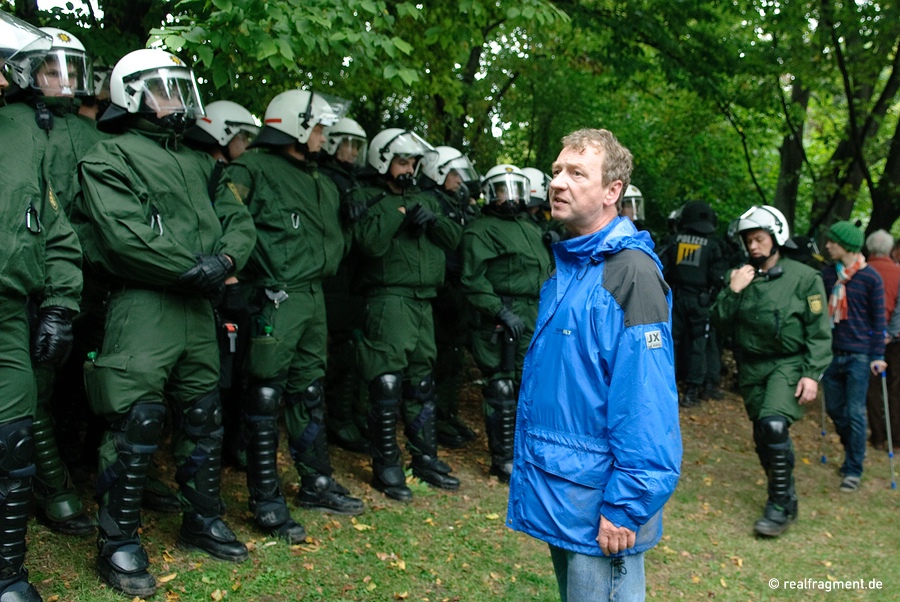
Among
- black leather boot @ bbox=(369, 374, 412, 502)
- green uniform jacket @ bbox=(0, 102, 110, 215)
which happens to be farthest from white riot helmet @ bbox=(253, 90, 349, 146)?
black leather boot @ bbox=(369, 374, 412, 502)

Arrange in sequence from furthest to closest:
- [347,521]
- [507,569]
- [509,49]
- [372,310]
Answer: [509,49]
[372,310]
[347,521]
[507,569]

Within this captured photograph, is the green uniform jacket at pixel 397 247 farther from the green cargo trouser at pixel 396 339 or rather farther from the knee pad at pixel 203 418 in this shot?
the knee pad at pixel 203 418

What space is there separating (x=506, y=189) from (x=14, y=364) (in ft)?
14.2

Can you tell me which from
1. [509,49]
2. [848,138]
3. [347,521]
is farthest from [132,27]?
[848,138]

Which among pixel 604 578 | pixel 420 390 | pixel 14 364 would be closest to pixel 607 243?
pixel 604 578

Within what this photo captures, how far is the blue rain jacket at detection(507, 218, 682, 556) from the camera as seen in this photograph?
272 centimetres

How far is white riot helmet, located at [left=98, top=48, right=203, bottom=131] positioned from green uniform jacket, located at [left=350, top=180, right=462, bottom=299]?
184cm

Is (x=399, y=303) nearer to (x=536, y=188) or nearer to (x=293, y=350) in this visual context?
(x=293, y=350)

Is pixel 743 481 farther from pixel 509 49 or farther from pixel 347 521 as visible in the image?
pixel 509 49

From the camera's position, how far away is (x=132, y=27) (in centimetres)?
666

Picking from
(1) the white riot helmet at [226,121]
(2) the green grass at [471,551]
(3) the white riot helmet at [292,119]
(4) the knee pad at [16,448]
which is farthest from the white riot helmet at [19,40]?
(2) the green grass at [471,551]

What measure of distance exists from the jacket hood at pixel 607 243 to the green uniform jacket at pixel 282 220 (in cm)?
270

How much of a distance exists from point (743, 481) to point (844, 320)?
179 cm

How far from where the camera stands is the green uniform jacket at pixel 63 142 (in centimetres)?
467
